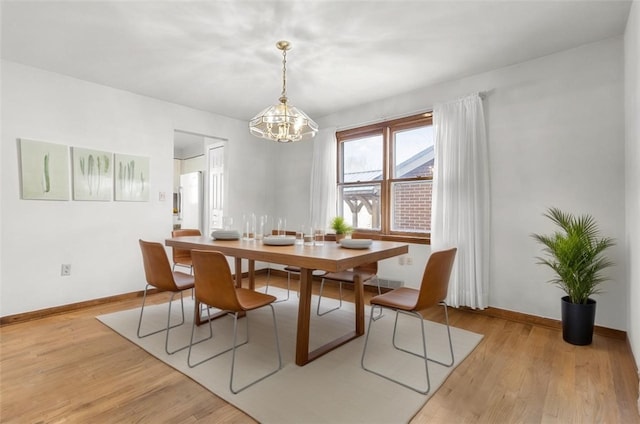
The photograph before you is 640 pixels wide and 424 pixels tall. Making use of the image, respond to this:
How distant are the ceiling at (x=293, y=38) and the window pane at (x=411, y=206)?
1235 millimetres

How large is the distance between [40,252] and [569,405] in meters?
4.60

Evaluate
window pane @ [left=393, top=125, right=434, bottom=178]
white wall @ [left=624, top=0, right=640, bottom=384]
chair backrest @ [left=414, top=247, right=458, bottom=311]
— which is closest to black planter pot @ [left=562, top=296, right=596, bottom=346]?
white wall @ [left=624, top=0, right=640, bottom=384]

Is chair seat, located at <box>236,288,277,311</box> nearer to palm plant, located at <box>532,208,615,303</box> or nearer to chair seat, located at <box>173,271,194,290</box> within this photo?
chair seat, located at <box>173,271,194,290</box>

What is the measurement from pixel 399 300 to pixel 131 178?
11.5ft

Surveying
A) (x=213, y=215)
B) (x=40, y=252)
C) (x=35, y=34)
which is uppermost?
(x=35, y=34)

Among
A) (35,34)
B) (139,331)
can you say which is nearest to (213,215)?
(139,331)

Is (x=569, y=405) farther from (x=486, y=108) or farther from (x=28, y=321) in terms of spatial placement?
(x=28, y=321)

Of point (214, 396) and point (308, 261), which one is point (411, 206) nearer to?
point (308, 261)

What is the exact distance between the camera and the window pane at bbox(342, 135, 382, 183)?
4.40 metres

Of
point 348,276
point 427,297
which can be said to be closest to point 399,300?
point 427,297

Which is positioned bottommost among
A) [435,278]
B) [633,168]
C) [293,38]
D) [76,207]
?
[435,278]

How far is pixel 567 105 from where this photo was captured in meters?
2.90

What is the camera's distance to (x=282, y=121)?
9.04 ft

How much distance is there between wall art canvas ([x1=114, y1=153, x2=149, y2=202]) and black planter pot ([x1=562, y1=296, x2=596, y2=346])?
465cm
